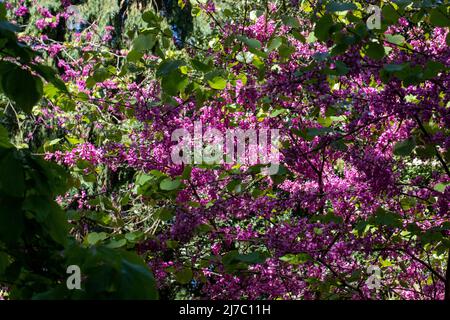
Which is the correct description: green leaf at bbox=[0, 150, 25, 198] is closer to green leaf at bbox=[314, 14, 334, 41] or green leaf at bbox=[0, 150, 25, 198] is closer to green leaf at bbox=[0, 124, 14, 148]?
green leaf at bbox=[0, 124, 14, 148]

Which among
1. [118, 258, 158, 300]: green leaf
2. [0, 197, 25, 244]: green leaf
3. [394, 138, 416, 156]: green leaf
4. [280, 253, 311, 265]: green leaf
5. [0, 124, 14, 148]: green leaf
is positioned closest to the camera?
[118, 258, 158, 300]: green leaf

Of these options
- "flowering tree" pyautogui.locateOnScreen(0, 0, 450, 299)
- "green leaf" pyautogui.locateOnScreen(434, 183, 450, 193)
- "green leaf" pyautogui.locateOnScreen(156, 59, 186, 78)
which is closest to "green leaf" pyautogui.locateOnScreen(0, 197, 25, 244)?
"flowering tree" pyautogui.locateOnScreen(0, 0, 450, 299)

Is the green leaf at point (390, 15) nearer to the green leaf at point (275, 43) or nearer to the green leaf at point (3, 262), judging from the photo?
the green leaf at point (275, 43)

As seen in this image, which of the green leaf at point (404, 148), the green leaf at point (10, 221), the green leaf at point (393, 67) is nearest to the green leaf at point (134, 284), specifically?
the green leaf at point (10, 221)

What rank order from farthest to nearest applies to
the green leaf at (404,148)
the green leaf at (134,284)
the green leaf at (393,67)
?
the green leaf at (404,148) → the green leaf at (393,67) → the green leaf at (134,284)

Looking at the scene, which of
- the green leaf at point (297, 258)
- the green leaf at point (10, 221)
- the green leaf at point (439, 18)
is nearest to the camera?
the green leaf at point (10, 221)

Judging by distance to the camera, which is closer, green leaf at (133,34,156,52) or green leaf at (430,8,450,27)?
green leaf at (430,8,450,27)

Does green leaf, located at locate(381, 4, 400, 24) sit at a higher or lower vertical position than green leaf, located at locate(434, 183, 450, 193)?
higher

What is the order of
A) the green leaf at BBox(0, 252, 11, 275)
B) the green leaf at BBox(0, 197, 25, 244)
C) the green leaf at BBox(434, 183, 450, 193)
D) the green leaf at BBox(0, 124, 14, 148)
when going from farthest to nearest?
the green leaf at BBox(434, 183, 450, 193), the green leaf at BBox(0, 124, 14, 148), the green leaf at BBox(0, 252, 11, 275), the green leaf at BBox(0, 197, 25, 244)

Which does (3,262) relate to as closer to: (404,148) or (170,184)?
(170,184)

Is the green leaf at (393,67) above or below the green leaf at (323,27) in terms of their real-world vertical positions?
below
